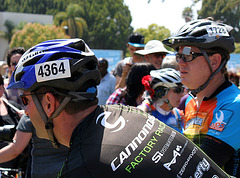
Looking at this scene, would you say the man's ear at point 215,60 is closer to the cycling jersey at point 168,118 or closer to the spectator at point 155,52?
the cycling jersey at point 168,118

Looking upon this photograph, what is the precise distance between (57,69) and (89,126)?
0.39 m

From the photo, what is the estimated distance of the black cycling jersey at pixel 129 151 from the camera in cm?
138

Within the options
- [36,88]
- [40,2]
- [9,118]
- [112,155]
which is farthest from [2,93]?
[40,2]

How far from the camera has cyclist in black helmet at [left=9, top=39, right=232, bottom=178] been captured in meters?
1.40

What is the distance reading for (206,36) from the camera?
228cm

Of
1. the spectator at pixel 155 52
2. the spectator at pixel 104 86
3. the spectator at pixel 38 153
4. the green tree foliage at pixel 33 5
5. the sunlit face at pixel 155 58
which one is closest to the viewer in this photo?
the spectator at pixel 38 153

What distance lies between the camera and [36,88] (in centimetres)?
176

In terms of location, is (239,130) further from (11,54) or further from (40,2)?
(40,2)

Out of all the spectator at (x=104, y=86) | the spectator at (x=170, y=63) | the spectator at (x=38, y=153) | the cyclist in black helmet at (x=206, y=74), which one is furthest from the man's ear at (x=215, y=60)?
the spectator at (x=104, y=86)

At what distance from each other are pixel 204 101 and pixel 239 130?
0.41 m

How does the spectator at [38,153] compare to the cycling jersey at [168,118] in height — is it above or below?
below

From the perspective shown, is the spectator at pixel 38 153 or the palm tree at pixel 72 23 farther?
the palm tree at pixel 72 23

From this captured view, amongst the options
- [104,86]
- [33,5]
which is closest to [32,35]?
[33,5]

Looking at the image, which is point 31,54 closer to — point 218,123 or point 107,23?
point 218,123
